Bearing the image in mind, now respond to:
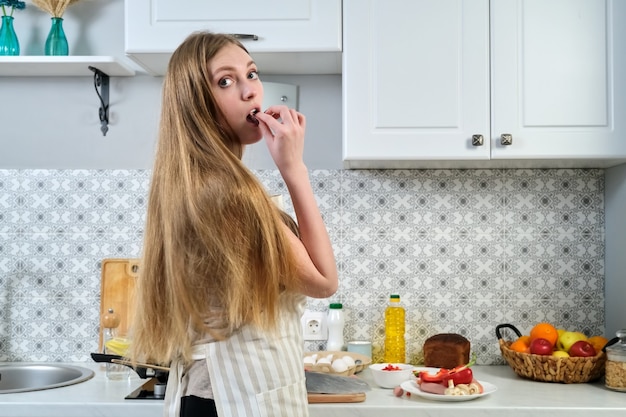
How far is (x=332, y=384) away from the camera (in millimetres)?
2047

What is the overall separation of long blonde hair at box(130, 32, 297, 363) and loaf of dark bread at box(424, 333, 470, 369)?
1.21 metres

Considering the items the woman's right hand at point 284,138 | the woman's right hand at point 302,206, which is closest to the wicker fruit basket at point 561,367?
the woman's right hand at point 302,206

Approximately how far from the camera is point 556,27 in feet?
7.37

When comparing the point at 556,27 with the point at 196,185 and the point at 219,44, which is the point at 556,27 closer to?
the point at 219,44

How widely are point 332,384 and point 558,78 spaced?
1.11 metres

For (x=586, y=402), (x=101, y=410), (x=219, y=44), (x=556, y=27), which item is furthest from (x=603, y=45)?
(x=101, y=410)

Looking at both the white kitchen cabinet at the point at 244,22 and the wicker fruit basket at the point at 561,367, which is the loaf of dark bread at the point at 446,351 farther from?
the white kitchen cabinet at the point at 244,22

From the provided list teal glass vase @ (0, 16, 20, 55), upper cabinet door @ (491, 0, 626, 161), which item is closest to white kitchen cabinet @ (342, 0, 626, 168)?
upper cabinet door @ (491, 0, 626, 161)

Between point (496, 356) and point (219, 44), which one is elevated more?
point (219, 44)

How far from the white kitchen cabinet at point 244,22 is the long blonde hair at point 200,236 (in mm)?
964

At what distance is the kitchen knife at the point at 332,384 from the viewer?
2014 millimetres

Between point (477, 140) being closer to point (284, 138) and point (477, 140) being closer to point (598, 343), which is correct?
point (598, 343)

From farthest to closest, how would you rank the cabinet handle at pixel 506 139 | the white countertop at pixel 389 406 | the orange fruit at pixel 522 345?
the orange fruit at pixel 522 345 → the cabinet handle at pixel 506 139 → the white countertop at pixel 389 406

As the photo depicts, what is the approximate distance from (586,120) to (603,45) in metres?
0.23
